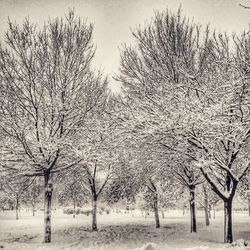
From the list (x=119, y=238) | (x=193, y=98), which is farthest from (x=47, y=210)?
(x=193, y=98)

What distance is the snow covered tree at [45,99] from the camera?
32.1ft

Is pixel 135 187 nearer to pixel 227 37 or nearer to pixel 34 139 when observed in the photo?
pixel 34 139

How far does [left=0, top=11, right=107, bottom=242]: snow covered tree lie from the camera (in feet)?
32.1

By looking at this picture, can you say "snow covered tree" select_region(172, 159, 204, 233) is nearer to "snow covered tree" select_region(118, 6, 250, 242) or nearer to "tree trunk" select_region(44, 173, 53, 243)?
"snow covered tree" select_region(118, 6, 250, 242)

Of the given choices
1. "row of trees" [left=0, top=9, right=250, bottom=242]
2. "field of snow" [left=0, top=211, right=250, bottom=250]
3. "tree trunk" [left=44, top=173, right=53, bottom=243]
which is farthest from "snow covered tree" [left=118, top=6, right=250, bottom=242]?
"tree trunk" [left=44, top=173, right=53, bottom=243]

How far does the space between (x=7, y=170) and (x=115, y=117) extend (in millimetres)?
4523

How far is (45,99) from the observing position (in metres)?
10.3

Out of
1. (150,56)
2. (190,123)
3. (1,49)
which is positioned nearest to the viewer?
(190,123)

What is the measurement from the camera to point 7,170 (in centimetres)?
1052

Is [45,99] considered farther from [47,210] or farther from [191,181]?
[191,181]

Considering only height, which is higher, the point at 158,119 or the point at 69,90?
the point at 69,90

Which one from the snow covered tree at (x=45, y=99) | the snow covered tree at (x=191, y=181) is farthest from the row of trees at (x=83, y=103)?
the snow covered tree at (x=191, y=181)

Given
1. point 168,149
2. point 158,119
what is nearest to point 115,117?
point 158,119

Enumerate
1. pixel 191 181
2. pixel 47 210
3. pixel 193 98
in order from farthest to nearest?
1. pixel 191 181
2. pixel 47 210
3. pixel 193 98
